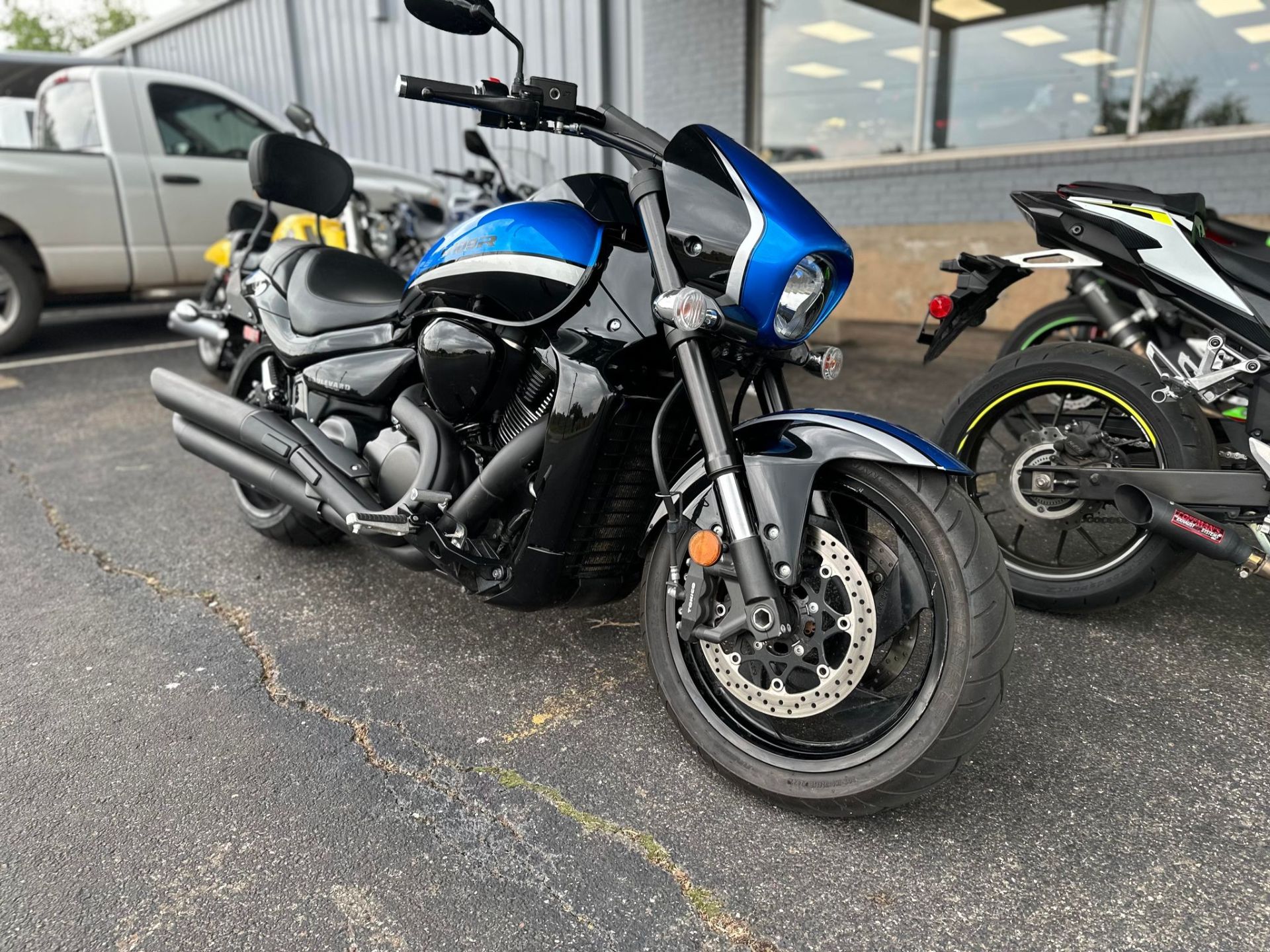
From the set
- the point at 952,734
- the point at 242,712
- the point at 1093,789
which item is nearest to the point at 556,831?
the point at 952,734

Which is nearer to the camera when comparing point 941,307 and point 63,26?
point 941,307

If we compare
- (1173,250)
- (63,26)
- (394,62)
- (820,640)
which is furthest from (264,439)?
(63,26)

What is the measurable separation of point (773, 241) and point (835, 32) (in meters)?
7.26

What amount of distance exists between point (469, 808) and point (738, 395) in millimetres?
1169

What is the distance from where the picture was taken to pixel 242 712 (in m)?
2.29

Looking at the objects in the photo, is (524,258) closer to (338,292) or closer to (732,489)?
(732,489)

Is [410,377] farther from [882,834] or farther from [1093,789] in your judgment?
[1093,789]

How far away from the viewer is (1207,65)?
20.7 ft

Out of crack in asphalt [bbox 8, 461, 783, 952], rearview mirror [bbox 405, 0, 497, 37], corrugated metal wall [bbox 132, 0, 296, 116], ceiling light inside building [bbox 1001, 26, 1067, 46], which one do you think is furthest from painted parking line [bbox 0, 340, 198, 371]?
ceiling light inside building [bbox 1001, 26, 1067, 46]

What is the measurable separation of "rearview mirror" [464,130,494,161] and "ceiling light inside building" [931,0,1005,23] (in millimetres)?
4356

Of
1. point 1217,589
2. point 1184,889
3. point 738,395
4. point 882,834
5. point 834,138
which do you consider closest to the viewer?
point 1184,889

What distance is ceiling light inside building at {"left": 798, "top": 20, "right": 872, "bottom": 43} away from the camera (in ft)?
25.7

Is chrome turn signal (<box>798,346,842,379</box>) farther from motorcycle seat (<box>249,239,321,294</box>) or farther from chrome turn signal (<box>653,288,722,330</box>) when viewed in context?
motorcycle seat (<box>249,239,321,294</box>)

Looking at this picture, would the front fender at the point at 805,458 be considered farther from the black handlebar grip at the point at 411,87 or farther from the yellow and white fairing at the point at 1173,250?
the yellow and white fairing at the point at 1173,250
